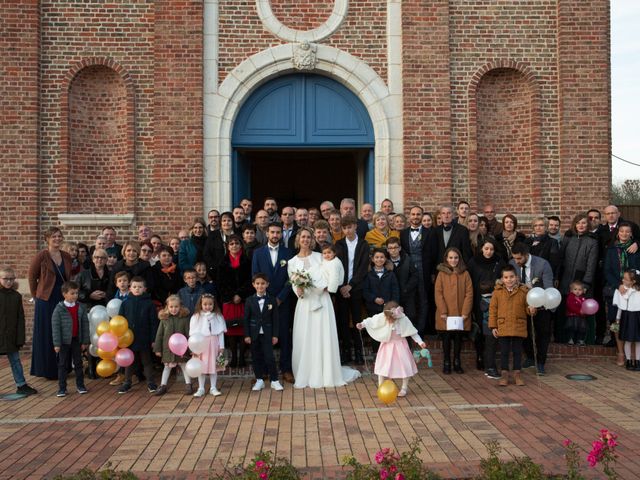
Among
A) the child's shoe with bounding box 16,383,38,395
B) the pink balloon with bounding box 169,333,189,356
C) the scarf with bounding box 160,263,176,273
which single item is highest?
the scarf with bounding box 160,263,176,273

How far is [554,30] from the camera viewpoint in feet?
39.8

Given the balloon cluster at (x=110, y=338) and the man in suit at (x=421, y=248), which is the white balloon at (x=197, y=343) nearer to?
the balloon cluster at (x=110, y=338)

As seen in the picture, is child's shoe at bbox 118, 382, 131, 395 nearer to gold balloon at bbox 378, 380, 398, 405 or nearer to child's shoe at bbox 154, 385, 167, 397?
child's shoe at bbox 154, 385, 167, 397

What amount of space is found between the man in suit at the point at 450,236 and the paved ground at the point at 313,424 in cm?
178

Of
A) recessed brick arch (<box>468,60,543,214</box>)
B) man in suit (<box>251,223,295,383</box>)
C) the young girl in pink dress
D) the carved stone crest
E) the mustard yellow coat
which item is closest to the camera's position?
the young girl in pink dress

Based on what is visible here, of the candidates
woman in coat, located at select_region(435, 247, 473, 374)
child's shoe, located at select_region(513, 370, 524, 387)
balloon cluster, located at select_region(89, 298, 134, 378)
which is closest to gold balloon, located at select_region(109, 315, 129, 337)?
balloon cluster, located at select_region(89, 298, 134, 378)

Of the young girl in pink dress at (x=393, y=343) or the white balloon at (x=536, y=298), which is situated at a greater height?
the white balloon at (x=536, y=298)

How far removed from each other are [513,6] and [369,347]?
6.71 meters

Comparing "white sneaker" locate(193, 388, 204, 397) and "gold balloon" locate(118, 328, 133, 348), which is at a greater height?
"gold balloon" locate(118, 328, 133, 348)

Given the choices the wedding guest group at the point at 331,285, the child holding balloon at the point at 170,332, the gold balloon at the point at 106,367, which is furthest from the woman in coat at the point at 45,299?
the child holding balloon at the point at 170,332

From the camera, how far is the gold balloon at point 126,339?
8.20 meters

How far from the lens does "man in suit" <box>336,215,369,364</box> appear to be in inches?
356

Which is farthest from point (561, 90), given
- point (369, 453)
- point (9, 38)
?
point (9, 38)

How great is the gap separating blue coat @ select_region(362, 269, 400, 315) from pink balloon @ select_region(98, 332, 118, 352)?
3.26 m
